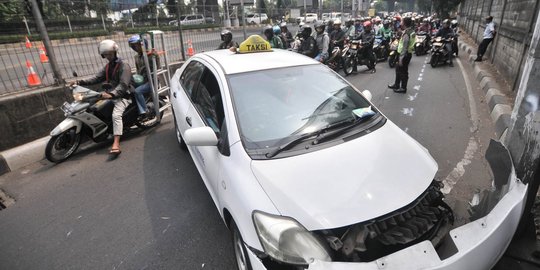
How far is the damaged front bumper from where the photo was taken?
160 cm

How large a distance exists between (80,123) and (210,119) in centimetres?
292

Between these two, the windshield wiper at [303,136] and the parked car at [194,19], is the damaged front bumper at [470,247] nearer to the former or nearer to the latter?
the windshield wiper at [303,136]

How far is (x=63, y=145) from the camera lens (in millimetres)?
4750

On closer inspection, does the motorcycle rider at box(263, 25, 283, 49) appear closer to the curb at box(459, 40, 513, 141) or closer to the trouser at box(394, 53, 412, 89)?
the trouser at box(394, 53, 412, 89)

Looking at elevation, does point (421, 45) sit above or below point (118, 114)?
below

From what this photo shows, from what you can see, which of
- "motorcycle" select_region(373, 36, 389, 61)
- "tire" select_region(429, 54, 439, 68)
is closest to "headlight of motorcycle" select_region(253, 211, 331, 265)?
"tire" select_region(429, 54, 439, 68)

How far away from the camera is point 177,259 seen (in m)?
2.66

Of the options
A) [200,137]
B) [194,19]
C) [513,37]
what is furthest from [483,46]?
[200,137]

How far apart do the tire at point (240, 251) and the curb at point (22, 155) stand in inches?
161

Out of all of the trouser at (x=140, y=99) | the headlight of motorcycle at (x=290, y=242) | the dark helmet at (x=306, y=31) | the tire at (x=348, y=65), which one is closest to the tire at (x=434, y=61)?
the tire at (x=348, y=65)

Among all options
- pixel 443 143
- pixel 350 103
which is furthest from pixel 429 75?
pixel 350 103

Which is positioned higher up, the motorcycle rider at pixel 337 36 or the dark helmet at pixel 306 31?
the dark helmet at pixel 306 31

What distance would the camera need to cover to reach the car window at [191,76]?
3761mm

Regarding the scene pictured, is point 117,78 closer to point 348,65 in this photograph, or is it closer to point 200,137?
point 200,137
